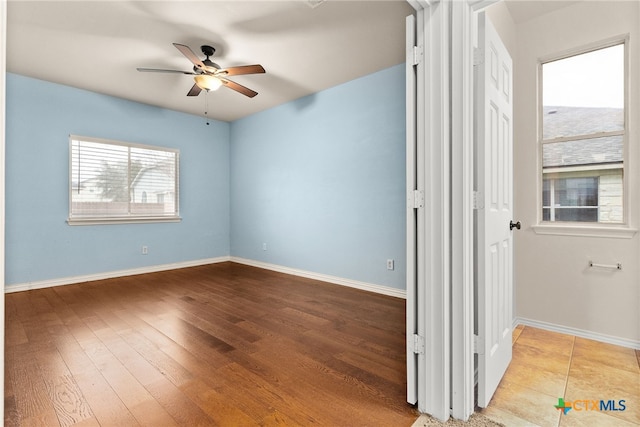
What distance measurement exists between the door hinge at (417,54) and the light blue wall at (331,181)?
2039 mm

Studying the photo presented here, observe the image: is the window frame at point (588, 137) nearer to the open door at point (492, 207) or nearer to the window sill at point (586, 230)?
the window sill at point (586, 230)

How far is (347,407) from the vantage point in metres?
1.63

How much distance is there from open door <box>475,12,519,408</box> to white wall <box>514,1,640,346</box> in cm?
86

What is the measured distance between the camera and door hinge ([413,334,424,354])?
1.61 meters

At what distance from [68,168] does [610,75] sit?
231 inches

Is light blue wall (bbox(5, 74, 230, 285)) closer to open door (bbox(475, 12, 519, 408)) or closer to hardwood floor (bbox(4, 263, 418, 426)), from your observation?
hardwood floor (bbox(4, 263, 418, 426))

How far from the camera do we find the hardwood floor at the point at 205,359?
1.60m

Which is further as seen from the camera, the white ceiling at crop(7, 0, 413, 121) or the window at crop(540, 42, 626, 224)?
the white ceiling at crop(7, 0, 413, 121)

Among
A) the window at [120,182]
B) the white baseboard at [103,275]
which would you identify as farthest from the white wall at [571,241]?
the window at [120,182]

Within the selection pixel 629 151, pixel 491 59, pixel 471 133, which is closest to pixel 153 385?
pixel 471 133

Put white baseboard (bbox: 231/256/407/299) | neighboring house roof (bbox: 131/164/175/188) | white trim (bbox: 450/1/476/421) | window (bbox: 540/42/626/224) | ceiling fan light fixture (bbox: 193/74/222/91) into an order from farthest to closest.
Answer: neighboring house roof (bbox: 131/164/175/188) → white baseboard (bbox: 231/256/407/299) → ceiling fan light fixture (bbox: 193/74/222/91) → window (bbox: 540/42/626/224) → white trim (bbox: 450/1/476/421)

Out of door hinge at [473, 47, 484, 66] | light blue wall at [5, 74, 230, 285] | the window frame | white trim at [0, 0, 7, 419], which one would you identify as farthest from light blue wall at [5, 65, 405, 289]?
white trim at [0, 0, 7, 419]

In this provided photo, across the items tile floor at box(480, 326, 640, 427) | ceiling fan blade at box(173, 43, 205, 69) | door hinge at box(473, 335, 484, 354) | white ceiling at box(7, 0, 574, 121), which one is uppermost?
white ceiling at box(7, 0, 574, 121)

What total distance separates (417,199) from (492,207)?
483 millimetres
